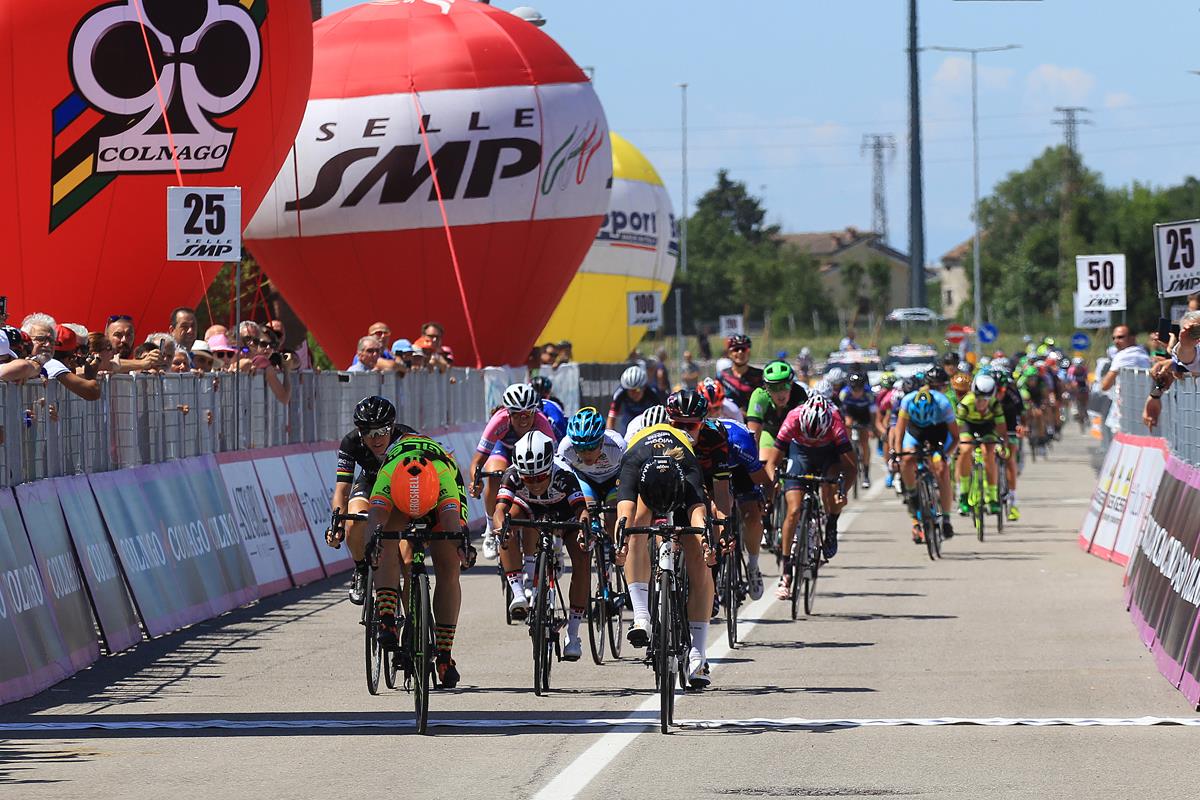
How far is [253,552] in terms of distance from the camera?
1762 centimetres

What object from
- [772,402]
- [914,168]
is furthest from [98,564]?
[914,168]

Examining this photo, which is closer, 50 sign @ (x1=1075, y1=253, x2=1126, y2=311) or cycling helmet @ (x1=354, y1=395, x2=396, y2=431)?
cycling helmet @ (x1=354, y1=395, x2=396, y2=431)

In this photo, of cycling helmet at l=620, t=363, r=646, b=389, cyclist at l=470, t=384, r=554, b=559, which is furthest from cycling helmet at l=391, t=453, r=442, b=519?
cycling helmet at l=620, t=363, r=646, b=389

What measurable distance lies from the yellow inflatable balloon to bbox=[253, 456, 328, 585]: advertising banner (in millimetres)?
27804

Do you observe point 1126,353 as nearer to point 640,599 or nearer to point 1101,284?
point 1101,284

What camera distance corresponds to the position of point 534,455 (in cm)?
1288

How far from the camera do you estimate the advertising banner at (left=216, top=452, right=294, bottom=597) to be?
17.5 meters

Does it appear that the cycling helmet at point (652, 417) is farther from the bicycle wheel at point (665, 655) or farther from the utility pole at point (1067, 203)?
the utility pole at point (1067, 203)

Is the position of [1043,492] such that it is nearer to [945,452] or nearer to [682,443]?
[945,452]

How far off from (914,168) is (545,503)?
196 ft

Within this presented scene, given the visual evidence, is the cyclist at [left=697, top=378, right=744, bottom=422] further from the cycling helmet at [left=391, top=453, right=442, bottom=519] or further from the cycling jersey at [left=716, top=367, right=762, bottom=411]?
the cycling helmet at [left=391, top=453, right=442, bottom=519]

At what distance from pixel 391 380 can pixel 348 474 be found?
39.0ft

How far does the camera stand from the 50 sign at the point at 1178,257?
61.4 feet

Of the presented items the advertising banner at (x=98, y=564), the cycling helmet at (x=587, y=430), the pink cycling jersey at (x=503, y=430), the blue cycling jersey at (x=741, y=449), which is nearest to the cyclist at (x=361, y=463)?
the cycling helmet at (x=587, y=430)
